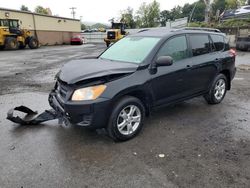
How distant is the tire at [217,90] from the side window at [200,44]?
0.75 m

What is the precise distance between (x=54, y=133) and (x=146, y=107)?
1681 mm

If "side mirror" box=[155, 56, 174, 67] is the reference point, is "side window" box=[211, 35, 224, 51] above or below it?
above

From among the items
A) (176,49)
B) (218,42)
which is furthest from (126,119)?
(218,42)

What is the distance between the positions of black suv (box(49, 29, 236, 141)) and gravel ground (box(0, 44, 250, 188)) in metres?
0.41

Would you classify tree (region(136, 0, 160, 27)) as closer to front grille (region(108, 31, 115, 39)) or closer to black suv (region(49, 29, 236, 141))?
front grille (region(108, 31, 115, 39))

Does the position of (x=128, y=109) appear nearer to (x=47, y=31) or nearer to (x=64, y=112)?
(x=64, y=112)

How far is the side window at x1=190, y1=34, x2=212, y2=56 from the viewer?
505 centimetres

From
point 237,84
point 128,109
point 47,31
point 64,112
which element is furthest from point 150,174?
point 47,31

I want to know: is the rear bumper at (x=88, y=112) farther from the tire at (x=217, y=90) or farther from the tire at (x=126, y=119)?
the tire at (x=217, y=90)

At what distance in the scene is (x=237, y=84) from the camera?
8008mm

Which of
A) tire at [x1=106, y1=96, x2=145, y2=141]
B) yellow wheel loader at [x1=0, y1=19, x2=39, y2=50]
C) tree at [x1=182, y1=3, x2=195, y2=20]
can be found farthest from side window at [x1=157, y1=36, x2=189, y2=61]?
tree at [x1=182, y1=3, x2=195, y2=20]

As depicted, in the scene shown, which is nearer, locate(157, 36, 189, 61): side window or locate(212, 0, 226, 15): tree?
locate(157, 36, 189, 61): side window

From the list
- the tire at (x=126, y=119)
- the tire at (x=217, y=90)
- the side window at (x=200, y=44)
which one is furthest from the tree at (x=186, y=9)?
the tire at (x=126, y=119)

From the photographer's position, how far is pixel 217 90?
228 inches
